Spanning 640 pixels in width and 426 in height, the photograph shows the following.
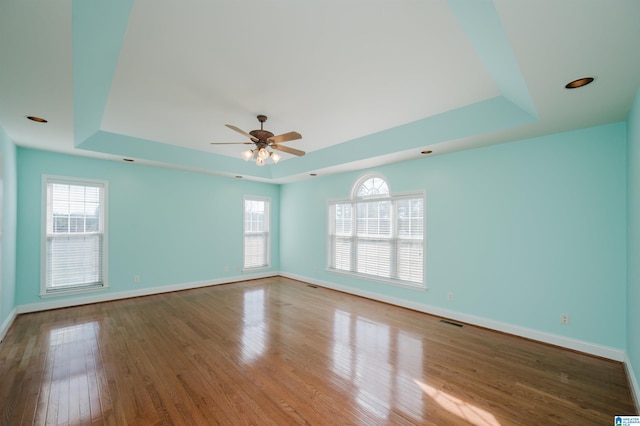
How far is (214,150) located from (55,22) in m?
3.75

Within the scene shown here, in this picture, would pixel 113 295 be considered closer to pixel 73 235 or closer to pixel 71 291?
pixel 71 291

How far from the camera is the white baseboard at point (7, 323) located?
3438 mm

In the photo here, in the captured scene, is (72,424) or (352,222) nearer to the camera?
(72,424)

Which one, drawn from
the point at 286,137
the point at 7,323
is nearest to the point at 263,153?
the point at 286,137

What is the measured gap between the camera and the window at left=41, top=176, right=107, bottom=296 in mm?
4551

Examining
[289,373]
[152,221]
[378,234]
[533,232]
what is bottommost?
[289,373]

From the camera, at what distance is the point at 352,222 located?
231 inches

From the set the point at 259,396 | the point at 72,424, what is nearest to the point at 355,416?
the point at 259,396

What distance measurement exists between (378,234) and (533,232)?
7.99 feet

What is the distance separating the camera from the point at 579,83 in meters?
2.25

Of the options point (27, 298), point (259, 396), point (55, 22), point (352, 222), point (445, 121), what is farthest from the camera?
point (352, 222)

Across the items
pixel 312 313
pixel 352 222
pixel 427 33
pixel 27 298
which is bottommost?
pixel 312 313

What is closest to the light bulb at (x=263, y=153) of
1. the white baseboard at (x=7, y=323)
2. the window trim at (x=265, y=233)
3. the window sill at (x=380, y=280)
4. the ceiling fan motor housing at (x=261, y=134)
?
the ceiling fan motor housing at (x=261, y=134)

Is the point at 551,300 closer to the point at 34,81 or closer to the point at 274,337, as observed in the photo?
the point at 274,337
